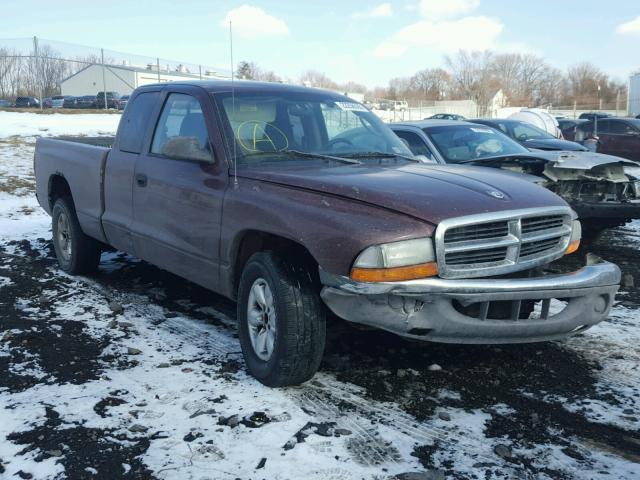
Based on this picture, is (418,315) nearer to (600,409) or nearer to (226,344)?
(600,409)

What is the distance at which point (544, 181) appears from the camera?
22.0 feet

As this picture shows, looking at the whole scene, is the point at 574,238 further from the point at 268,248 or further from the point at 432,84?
the point at 432,84

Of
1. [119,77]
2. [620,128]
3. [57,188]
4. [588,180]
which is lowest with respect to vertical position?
[57,188]

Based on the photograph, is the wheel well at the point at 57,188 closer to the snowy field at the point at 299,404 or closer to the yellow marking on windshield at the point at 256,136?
the snowy field at the point at 299,404

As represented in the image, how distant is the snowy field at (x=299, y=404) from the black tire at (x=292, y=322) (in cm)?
15

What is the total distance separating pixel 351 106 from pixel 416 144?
3105mm

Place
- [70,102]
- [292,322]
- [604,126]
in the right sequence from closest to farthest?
[292,322]
[604,126]
[70,102]

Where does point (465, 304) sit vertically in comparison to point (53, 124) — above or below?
below

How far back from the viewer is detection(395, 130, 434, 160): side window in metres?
7.98

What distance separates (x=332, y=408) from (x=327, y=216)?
1.07 meters

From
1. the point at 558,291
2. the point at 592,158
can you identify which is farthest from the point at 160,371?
the point at 592,158

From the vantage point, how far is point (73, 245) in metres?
6.52

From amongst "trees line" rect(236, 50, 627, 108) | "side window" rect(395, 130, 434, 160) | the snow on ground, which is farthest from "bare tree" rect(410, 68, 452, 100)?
"side window" rect(395, 130, 434, 160)

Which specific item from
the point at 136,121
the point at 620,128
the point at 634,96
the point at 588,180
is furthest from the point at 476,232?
the point at 634,96
